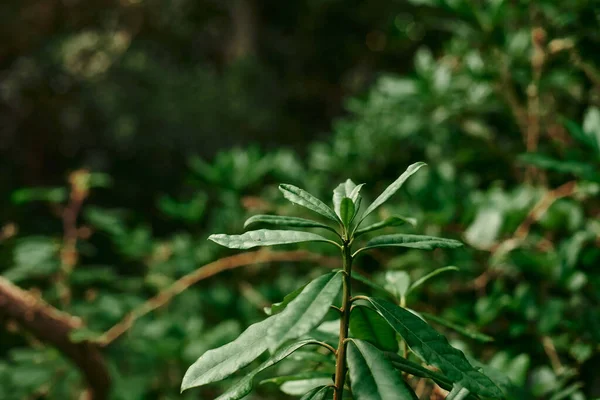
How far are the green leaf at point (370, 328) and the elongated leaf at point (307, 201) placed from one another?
110 mm

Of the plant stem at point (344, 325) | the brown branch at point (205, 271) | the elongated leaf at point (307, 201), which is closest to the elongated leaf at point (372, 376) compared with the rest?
the plant stem at point (344, 325)

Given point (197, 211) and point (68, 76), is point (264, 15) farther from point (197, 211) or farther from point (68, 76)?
point (197, 211)

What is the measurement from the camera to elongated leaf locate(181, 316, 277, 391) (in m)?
0.45

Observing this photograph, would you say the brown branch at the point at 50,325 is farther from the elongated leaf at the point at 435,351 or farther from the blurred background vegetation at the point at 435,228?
the elongated leaf at the point at 435,351

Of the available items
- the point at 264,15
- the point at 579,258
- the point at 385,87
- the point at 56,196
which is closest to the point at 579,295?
the point at 579,258

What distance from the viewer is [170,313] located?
1.58 meters

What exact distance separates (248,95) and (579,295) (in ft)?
19.0

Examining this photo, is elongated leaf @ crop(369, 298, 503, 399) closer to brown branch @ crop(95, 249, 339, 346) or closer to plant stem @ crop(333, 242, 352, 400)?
plant stem @ crop(333, 242, 352, 400)

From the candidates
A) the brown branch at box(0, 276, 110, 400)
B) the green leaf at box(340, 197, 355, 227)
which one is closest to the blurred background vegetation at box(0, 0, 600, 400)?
the brown branch at box(0, 276, 110, 400)

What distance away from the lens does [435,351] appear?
1.46 feet

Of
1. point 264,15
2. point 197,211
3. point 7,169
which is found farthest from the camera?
point 264,15

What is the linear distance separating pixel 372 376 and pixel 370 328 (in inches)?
3.9

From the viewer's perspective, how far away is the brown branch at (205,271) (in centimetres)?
118

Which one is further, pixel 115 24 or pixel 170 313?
pixel 115 24
